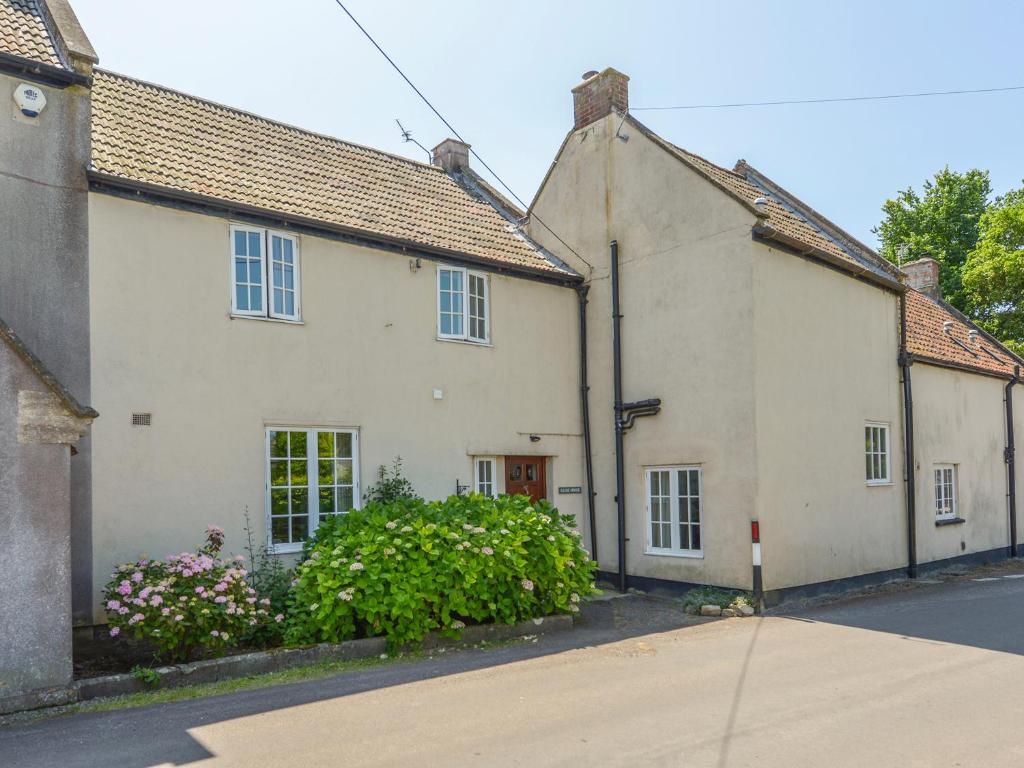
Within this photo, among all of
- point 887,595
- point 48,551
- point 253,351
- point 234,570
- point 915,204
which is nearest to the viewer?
point 48,551

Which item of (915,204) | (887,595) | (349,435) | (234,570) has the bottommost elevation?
(887,595)

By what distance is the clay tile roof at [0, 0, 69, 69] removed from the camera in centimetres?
1005

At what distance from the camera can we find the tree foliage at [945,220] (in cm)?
3541

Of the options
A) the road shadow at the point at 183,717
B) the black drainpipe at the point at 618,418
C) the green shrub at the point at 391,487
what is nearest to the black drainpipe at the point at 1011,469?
the black drainpipe at the point at 618,418

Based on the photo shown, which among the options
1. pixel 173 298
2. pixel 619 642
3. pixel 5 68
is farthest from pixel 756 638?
pixel 5 68

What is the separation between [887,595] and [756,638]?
4.85m

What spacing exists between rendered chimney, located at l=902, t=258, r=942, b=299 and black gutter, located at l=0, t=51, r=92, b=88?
22.5 meters

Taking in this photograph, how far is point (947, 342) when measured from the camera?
64.5 ft

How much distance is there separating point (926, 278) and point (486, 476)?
17448mm

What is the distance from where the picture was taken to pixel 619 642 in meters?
10.4

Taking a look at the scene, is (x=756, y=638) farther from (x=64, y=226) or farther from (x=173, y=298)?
(x=64, y=226)

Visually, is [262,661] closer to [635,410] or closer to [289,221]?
[289,221]

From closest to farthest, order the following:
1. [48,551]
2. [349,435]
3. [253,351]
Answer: [48,551] < [253,351] < [349,435]

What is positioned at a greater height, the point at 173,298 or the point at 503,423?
the point at 173,298
